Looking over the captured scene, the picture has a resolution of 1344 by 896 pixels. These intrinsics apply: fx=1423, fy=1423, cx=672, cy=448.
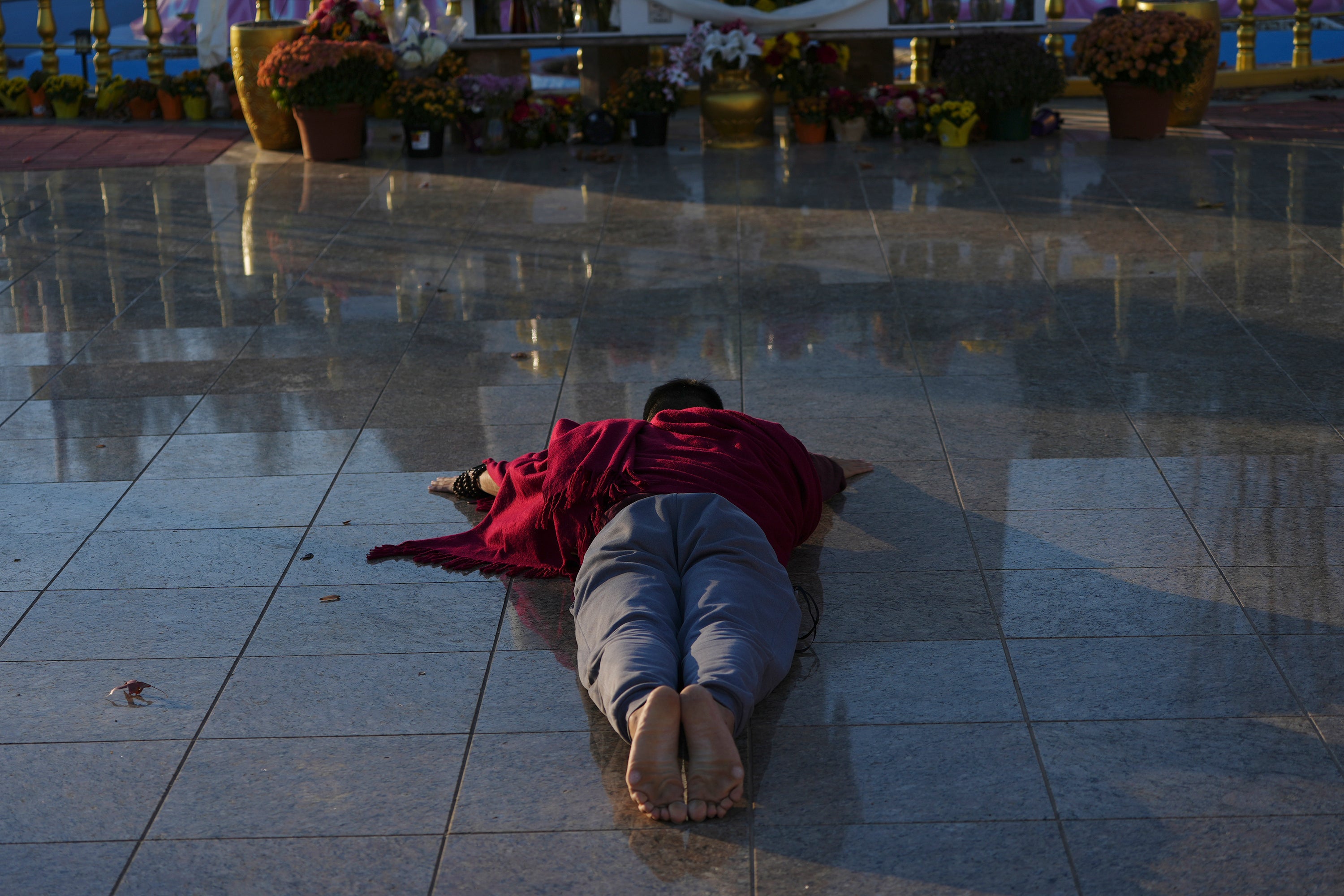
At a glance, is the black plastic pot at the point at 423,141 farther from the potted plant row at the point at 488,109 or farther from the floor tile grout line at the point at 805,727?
the floor tile grout line at the point at 805,727

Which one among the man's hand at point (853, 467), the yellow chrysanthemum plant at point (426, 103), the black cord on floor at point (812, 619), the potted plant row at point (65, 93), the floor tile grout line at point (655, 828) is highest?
the potted plant row at point (65, 93)

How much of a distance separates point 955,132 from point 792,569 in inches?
276

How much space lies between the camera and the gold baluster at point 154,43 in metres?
12.6

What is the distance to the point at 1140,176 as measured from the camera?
9148 millimetres

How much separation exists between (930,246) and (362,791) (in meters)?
5.38

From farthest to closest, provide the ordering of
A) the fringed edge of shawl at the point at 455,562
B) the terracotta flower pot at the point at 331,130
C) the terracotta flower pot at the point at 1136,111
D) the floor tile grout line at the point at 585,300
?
the terracotta flower pot at the point at 331,130, the terracotta flower pot at the point at 1136,111, the floor tile grout line at the point at 585,300, the fringed edge of shawl at the point at 455,562

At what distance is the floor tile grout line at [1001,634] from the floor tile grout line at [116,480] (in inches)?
104

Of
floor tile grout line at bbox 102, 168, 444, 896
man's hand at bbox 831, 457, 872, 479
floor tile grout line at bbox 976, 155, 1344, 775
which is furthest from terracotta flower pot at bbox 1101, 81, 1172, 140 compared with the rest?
man's hand at bbox 831, 457, 872, 479

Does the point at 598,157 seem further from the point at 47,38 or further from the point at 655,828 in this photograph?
the point at 655,828

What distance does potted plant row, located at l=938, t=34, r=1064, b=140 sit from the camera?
406 inches

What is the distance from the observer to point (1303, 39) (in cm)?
1299

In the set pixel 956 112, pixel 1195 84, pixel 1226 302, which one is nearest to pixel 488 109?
pixel 956 112

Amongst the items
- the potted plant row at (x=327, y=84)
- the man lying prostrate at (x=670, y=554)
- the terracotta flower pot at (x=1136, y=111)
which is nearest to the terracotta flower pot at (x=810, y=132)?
the terracotta flower pot at (x=1136, y=111)

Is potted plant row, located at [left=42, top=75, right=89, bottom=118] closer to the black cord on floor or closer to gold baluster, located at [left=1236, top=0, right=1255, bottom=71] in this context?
gold baluster, located at [left=1236, top=0, right=1255, bottom=71]
